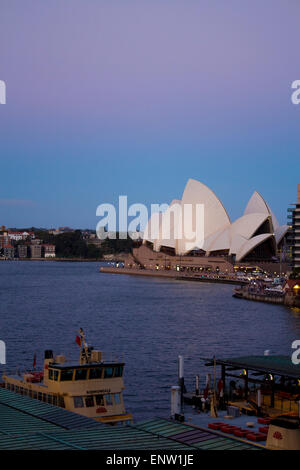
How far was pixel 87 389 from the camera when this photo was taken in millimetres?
11312

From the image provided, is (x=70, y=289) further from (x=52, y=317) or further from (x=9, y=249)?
(x=9, y=249)

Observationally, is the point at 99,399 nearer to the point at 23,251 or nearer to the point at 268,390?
the point at 268,390

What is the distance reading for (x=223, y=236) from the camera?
66.3 metres

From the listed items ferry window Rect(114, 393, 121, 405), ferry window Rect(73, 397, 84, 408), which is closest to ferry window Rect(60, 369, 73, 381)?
ferry window Rect(73, 397, 84, 408)

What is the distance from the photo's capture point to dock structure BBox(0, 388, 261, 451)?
293 inches

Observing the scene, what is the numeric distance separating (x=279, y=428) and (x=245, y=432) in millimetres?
2722

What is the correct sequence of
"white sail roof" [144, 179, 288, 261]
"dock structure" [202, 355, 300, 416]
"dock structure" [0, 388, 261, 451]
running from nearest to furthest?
"dock structure" [0, 388, 261, 451], "dock structure" [202, 355, 300, 416], "white sail roof" [144, 179, 288, 261]

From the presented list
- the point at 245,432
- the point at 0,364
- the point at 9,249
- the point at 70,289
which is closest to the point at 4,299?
the point at 70,289

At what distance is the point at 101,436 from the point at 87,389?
11.5 ft

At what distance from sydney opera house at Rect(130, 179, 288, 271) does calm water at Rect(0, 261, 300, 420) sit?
18650mm

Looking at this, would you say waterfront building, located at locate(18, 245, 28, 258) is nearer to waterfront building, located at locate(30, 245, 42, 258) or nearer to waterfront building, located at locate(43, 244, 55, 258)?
waterfront building, located at locate(30, 245, 42, 258)

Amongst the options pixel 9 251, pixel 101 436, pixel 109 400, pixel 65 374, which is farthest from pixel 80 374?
pixel 9 251
